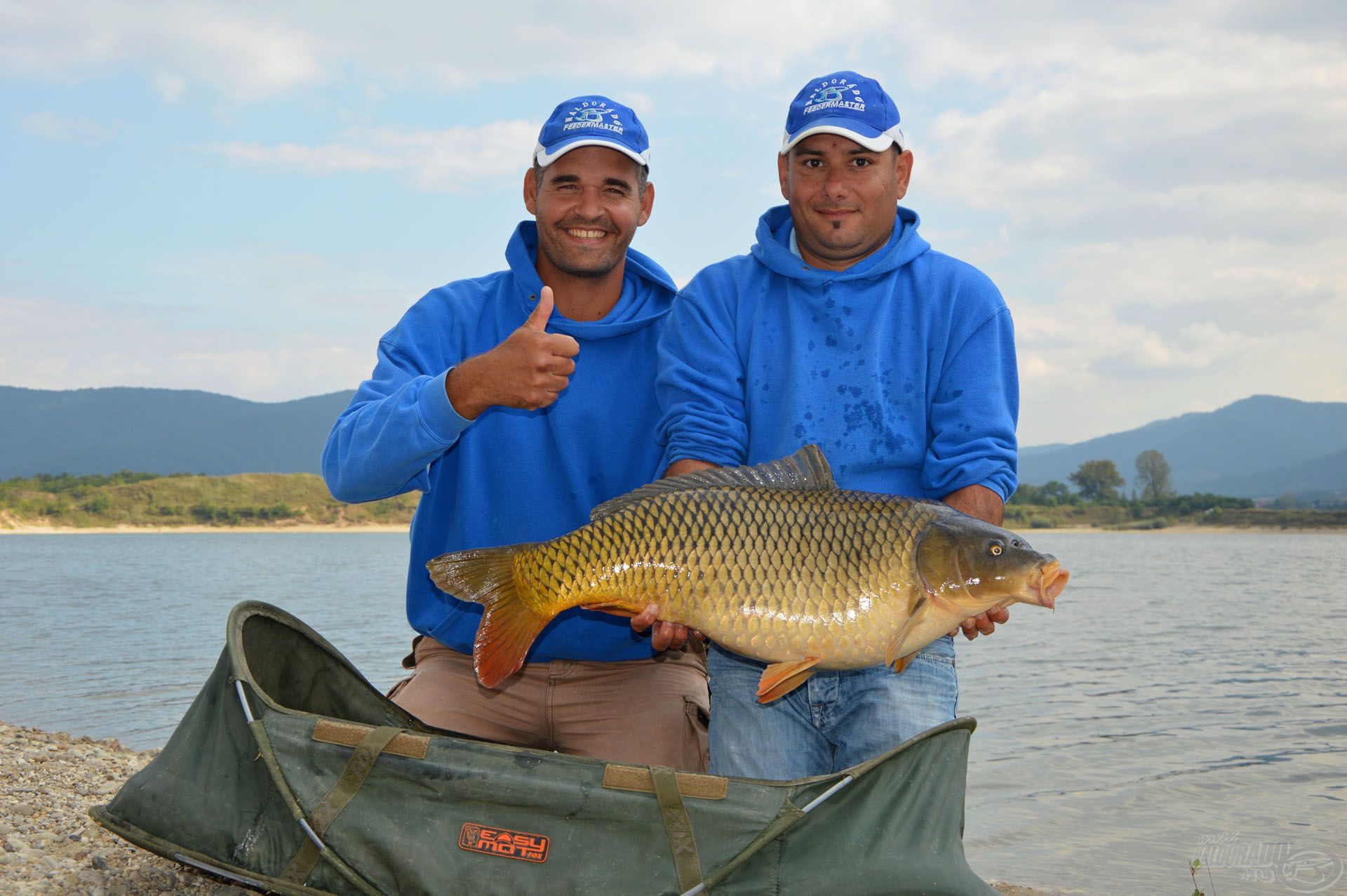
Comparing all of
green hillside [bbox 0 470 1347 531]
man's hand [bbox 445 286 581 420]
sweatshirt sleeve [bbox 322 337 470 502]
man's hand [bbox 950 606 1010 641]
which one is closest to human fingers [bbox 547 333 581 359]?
man's hand [bbox 445 286 581 420]

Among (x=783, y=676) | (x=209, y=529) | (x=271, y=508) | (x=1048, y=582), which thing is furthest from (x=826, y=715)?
(x=209, y=529)

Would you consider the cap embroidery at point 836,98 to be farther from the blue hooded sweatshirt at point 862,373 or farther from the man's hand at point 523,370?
the man's hand at point 523,370

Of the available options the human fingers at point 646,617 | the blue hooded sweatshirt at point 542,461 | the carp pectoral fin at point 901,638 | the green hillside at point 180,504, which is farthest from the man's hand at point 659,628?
the green hillside at point 180,504

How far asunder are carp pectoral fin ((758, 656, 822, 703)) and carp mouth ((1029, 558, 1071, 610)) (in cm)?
54

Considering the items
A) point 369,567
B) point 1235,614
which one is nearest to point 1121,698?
point 1235,614

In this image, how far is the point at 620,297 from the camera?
13.1ft

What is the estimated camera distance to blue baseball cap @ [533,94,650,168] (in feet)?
12.0

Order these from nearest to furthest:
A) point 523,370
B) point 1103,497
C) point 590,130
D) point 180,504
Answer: point 523,370 → point 590,130 → point 180,504 → point 1103,497

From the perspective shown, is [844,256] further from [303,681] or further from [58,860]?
[58,860]

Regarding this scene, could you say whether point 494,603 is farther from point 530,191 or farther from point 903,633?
point 530,191

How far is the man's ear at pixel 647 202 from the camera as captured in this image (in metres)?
3.96

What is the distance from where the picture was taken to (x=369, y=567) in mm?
33562

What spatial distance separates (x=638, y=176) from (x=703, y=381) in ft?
3.29

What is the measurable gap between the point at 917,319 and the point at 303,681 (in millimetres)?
2187
